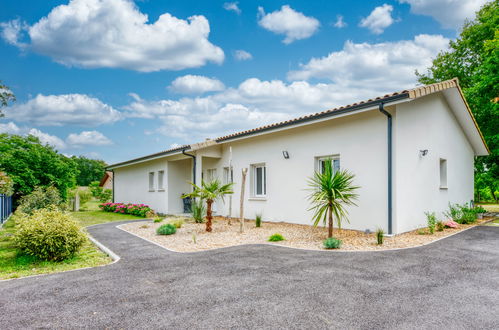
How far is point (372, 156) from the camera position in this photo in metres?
9.12

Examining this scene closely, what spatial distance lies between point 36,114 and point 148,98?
5.92 m

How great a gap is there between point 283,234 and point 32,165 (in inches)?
628

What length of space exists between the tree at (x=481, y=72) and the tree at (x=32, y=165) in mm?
22686

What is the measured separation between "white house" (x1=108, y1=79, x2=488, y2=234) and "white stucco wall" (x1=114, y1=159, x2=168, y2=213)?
95.8 inches

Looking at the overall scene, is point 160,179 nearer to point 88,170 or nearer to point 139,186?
point 139,186

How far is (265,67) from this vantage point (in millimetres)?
15258

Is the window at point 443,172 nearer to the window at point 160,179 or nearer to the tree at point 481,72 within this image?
the tree at point 481,72

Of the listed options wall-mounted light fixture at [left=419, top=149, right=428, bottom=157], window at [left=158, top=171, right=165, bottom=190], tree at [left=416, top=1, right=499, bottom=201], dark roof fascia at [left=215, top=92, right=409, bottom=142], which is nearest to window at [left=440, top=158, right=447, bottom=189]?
wall-mounted light fixture at [left=419, top=149, right=428, bottom=157]

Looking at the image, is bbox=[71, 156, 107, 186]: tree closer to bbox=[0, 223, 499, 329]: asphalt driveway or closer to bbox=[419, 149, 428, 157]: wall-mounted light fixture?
bbox=[419, 149, 428, 157]: wall-mounted light fixture

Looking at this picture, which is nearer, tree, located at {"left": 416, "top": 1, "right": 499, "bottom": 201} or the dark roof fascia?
the dark roof fascia

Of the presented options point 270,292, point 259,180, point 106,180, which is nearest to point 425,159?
point 259,180

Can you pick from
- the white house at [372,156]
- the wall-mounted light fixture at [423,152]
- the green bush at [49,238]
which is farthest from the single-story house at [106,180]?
the wall-mounted light fixture at [423,152]

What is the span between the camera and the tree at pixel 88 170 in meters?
65.2

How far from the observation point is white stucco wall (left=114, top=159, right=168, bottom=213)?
17422 millimetres
